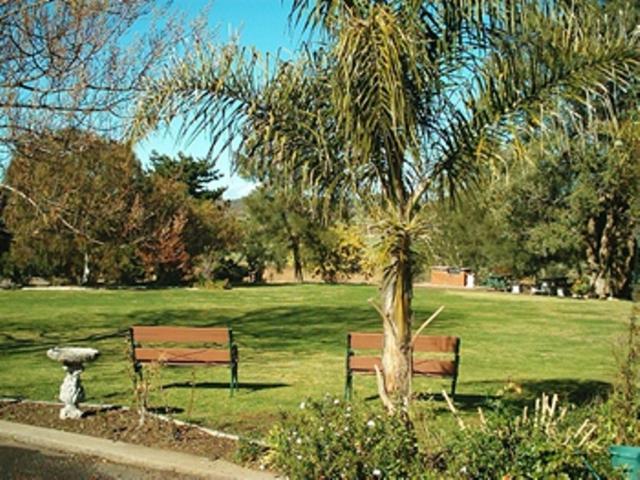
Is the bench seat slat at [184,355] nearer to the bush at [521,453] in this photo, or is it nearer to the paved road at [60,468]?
the paved road at [60,468]

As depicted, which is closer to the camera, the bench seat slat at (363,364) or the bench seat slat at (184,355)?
the bench seat slat at (363,364)

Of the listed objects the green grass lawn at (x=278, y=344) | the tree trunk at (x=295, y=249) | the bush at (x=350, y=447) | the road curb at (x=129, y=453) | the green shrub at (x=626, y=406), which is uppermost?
the tree trunk at (x=295, y=249)

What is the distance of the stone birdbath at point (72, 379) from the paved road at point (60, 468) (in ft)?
3.25

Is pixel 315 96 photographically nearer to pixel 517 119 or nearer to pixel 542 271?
pixel 517 119

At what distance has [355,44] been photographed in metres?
6.05

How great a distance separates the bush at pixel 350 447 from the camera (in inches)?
203

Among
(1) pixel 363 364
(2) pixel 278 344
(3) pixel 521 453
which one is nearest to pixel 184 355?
(1) pixel 363 364

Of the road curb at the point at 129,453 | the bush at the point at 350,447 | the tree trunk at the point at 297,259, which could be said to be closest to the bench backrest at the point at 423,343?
the road curb at the point at 129,453

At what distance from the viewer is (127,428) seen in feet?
24.0

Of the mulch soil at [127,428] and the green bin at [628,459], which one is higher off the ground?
the green bin at [628,459]

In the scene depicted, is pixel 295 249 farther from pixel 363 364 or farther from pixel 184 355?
pixel 363 364

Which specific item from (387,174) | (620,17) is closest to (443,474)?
(387,174)

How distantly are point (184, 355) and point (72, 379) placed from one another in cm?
219

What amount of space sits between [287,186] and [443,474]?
3214mm
